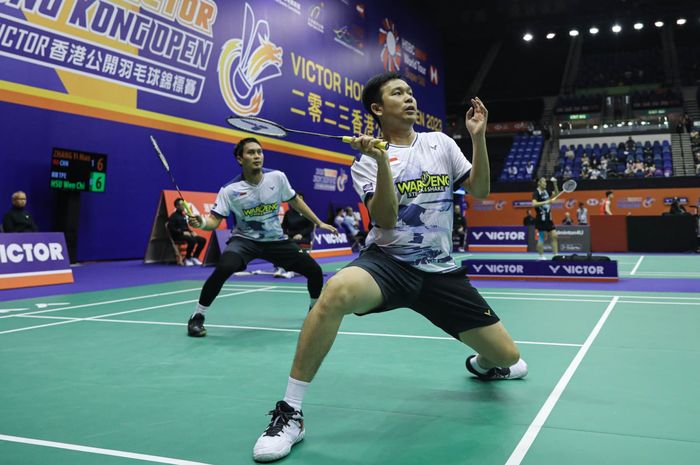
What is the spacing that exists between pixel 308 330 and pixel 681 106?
34.7 metres

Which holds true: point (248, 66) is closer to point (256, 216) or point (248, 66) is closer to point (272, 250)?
point (256, 216)

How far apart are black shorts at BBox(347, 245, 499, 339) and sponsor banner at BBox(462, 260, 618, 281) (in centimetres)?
704

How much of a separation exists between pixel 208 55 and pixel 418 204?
520 inches

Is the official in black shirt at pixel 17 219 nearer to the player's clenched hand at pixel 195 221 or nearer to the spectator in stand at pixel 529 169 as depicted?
the player's clenched hand at pixel 195 221

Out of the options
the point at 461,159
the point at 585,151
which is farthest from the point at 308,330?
the point at 585,151

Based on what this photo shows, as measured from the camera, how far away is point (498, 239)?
61.0ft

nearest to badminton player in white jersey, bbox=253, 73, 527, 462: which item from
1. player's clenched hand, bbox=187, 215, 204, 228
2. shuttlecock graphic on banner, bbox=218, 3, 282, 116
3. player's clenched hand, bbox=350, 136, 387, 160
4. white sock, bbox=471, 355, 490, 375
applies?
player's clenched hand, bbox=350, 136, 387, 160

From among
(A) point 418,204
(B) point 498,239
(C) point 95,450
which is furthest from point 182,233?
(C) point 95,450

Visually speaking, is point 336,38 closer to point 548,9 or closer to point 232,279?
point 232,279

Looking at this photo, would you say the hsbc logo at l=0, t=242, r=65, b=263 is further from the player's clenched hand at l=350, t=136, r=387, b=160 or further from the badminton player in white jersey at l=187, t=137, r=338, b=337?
the player's clenched hand at l=350, t=136, r=387, b=160

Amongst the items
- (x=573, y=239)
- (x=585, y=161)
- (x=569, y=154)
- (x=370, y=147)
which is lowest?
(x=573, y=239)

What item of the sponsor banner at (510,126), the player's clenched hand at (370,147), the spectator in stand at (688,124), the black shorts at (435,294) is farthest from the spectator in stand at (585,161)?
the player's clenched hand at (370,147)

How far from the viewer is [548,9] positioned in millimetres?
31359

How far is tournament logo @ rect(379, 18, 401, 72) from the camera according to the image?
23000 mm
